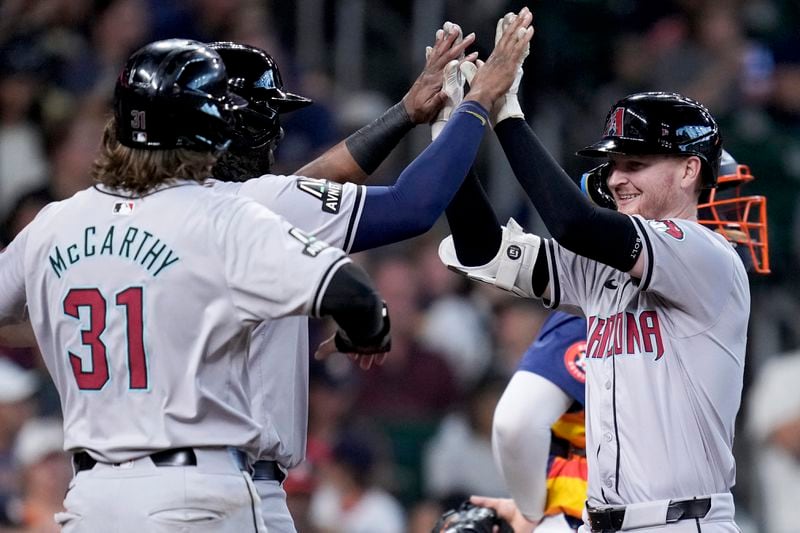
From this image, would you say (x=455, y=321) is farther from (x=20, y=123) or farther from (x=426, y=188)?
(x=426, y=188)

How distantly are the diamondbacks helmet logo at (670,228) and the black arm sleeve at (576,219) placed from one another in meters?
0.10

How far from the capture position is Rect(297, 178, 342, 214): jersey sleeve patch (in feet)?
9.87

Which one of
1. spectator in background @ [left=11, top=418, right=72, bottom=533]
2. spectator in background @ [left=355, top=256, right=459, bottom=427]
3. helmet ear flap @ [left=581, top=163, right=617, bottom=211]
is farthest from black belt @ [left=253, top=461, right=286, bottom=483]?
spectator in background @ [left=355, top=256, right=459, bottom=427]

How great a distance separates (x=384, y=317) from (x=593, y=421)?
87cm

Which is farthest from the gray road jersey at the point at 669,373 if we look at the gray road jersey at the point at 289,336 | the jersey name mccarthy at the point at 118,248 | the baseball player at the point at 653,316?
the jersey name mccarthy at the point at 118,248

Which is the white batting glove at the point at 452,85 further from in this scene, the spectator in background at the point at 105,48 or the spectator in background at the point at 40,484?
the spectator in background at the point at 105,48

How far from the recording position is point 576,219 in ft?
10.3

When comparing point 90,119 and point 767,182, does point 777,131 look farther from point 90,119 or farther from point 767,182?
point 90,119

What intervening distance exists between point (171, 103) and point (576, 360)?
1694mm

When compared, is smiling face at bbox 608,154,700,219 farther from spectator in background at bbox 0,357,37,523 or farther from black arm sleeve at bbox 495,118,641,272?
spectator in background at bbox 0,357,37,523

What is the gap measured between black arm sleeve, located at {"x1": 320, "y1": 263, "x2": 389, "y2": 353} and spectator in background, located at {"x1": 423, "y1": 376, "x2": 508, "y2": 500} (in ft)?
14.0

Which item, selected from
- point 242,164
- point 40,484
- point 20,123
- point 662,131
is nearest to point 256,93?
point 242,164

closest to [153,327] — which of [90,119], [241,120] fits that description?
[241,120]

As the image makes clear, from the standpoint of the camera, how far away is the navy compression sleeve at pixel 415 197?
300 centimetres
